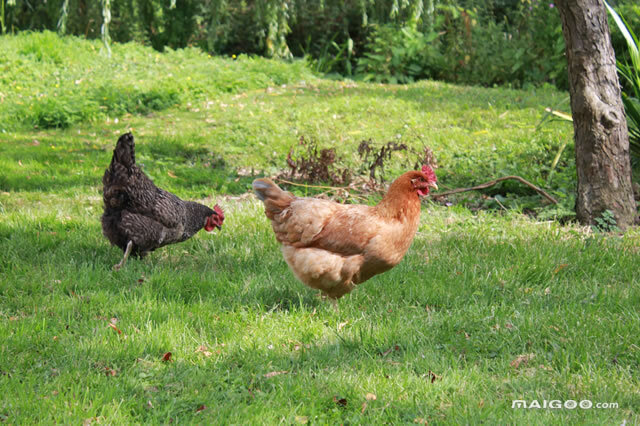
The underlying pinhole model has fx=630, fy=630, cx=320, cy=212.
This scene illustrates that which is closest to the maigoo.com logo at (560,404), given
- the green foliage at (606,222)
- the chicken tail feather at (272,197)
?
the chicken tail feather at (272,197)

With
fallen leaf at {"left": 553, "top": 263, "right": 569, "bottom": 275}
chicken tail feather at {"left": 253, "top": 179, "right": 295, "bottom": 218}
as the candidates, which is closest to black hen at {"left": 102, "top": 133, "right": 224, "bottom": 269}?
chicken tail feather at {"left": 253, "top": 179, "right": 295, "bottom": 218}

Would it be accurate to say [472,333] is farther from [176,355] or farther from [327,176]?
[327,176]

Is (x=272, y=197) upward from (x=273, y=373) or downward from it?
upward

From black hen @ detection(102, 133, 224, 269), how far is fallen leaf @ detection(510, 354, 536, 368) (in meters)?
2.93

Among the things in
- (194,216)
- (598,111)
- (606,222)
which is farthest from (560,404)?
(598,111)

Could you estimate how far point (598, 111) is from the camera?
5.75m

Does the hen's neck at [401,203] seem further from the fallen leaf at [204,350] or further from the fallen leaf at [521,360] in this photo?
the fallen leaf at [204,350]

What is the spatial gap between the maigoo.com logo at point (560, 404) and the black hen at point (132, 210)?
313 cm

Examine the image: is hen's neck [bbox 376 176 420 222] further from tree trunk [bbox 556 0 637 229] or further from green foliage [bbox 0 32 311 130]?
green foliage [bbox 0 32 311 130]

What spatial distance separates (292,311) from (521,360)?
1508 millimetres

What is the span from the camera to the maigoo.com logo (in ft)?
10.3

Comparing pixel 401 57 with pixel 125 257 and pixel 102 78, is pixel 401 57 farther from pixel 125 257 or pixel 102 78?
pixel 125 257

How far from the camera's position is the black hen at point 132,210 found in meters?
5.05

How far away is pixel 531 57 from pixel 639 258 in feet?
30.3
